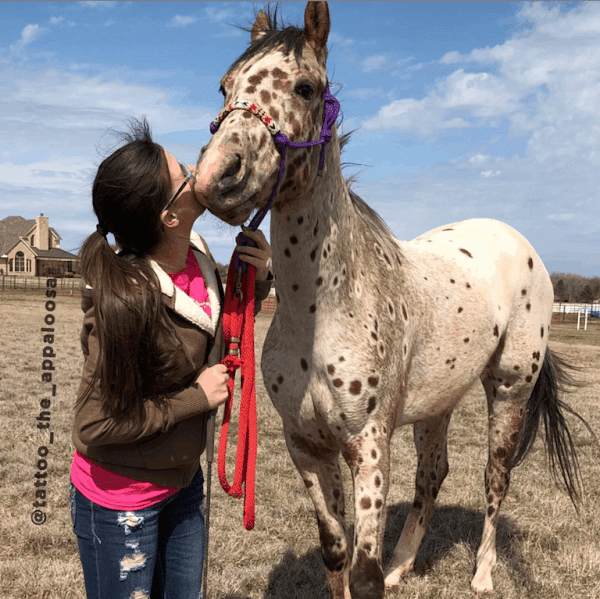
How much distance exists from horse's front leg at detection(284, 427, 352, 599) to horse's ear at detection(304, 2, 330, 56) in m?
1.80

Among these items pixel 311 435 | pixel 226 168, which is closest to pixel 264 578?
pixel 311 435

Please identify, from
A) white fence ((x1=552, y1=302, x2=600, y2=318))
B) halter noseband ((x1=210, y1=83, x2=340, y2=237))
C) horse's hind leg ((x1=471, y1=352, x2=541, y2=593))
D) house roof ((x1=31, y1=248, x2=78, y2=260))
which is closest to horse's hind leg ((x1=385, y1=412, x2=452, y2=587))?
horse's hind leg ((x1=471, y1=352, x2=541, y2=593))

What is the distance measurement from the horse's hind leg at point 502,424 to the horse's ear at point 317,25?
2623 millimetres

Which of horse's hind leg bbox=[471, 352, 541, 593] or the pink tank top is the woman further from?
horse's hind leg bbox=[471, 352, 541, 593]

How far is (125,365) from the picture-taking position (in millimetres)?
1792

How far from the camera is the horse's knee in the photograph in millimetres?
2420

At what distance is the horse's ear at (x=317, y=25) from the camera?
212cm

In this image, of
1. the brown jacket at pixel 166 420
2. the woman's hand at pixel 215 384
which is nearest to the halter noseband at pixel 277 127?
the brown jacket at pixel 166 420

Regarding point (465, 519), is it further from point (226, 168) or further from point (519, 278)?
point (226, 168)

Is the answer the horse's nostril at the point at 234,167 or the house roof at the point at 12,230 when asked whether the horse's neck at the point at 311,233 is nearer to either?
the horse's nostril at the point at 234,167

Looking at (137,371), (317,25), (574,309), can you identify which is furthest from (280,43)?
(574,309)

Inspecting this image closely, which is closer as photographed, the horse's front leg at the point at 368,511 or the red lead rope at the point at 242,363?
the red lead rope at the point at 242,363

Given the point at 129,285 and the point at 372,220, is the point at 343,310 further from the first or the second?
the point at 129,285

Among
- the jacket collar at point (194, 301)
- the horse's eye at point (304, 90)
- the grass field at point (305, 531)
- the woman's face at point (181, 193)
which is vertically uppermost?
the horse's eye at point (304, 90)
